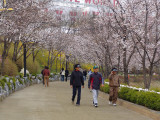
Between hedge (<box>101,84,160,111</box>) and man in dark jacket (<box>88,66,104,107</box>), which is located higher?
man in dark jacket (<box>88,66,104,107</box>)

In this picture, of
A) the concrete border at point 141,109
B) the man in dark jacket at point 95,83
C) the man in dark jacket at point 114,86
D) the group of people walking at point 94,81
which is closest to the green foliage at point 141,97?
the concrete border at point 141,109

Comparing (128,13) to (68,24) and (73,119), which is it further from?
(68,24)

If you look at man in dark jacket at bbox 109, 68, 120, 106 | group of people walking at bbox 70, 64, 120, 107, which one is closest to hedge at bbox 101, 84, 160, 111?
man in dark jacket at bbox 109, 68, 120, 106

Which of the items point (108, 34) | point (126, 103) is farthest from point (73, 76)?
point (108, 34)

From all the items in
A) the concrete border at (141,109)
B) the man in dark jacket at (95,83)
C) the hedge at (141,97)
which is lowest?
the concrete border at (141,109)

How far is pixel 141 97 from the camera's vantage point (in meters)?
11.3

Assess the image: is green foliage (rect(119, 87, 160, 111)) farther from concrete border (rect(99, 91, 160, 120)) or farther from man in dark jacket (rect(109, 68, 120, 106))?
man in dark jacket (rect(109, 68, 120, 106))

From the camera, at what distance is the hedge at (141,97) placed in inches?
396

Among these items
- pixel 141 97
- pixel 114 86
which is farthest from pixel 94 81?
pixel 141 97

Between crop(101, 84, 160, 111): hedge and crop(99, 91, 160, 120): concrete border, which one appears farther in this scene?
crop(101, 84, 160, 111): hedge

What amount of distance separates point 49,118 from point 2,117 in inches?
54.2

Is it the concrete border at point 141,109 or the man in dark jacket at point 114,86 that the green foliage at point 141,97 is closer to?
the concrete border at point 141,109

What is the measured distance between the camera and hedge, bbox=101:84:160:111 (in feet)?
33.0

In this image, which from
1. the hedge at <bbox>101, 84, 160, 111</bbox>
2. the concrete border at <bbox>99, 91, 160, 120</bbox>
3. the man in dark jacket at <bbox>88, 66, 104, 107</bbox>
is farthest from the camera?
the man in dark jacket at <bbox>88, 66, 104, 107</bbox>
